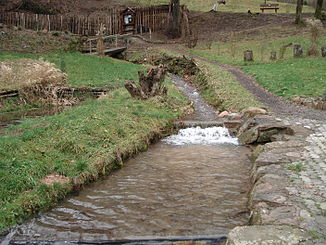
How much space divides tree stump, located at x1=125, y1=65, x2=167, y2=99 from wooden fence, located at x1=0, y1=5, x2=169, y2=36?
17423mm

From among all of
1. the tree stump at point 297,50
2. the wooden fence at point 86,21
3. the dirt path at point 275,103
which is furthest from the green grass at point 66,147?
the wooden fence at point 86,21

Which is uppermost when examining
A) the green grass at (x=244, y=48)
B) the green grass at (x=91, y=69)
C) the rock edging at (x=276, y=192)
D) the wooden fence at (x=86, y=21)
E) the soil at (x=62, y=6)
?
the soil at (x=62, y=6)

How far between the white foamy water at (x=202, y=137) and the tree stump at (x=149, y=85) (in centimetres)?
281

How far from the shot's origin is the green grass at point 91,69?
18.8m

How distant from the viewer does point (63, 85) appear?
1745 cm

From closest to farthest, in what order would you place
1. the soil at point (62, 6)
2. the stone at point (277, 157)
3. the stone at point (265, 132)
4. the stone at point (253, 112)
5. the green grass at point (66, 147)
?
the green grass at point (66, 147) → the stone at point (277, 157) → the stone at point (265, 132) → the stone at point (253, 112) → the soil at point (62, 6)

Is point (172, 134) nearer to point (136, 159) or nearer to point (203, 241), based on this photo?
point (136, 159)

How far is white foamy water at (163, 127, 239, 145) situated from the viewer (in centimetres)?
1176

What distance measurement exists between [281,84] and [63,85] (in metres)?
9.27

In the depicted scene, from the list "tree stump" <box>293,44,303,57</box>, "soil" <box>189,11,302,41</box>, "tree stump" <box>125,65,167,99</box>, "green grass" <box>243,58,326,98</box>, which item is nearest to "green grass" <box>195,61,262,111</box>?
"green grass" <box>243,58,326,98</box>

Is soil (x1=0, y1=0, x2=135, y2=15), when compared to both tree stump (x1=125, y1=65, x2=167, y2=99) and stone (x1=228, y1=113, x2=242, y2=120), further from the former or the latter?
stone (x1=228, y1=113, x2=242, y2=120)

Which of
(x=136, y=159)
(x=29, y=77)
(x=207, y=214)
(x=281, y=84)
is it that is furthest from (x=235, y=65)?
(x=207, y=214)

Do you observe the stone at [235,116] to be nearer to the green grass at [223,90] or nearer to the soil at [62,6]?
the green grass at [223,90]

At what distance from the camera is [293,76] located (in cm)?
1841
